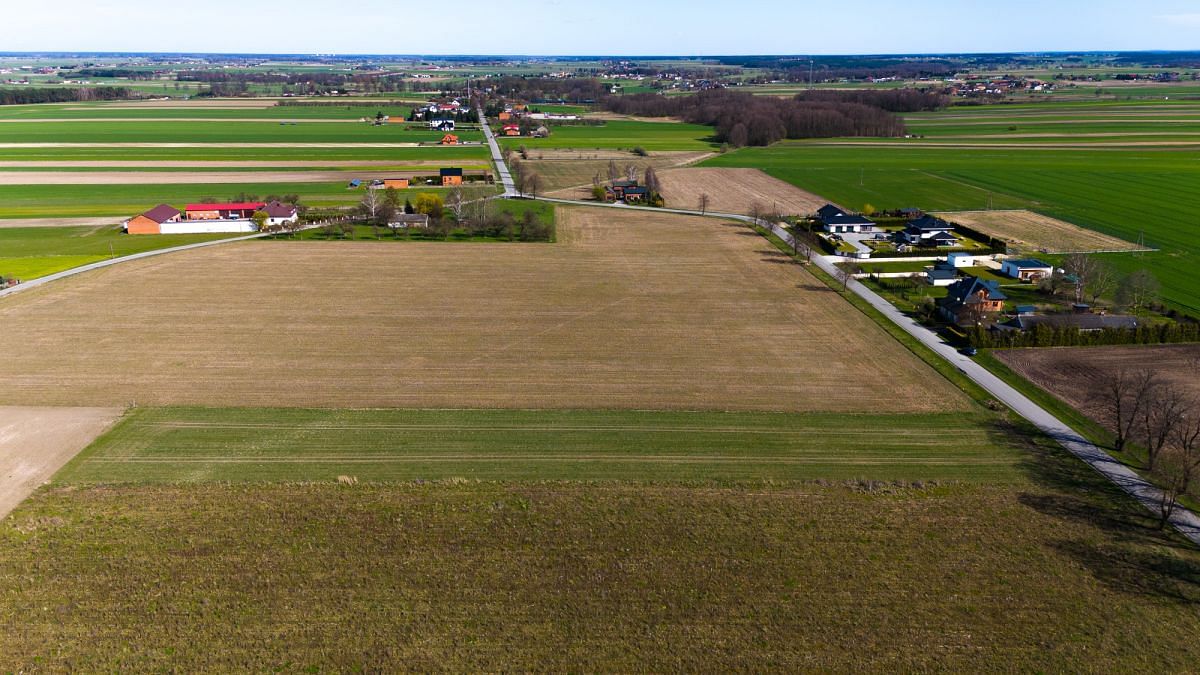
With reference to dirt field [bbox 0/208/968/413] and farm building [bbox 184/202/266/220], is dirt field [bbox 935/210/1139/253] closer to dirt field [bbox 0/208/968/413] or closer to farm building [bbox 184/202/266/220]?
dirt field [bbox 0/208/968/413]

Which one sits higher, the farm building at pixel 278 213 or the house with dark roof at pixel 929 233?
the farm building at pixel 278 213

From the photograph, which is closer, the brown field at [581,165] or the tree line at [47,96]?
the brown field at [581,165]

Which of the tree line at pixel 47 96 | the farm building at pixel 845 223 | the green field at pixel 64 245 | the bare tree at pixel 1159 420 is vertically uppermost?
the tree line at pixel 47 96

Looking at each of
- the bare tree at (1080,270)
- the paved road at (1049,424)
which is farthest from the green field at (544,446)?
the bare tree at (1080,270)

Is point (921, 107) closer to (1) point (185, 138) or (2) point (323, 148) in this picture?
(2) point (323, 148)

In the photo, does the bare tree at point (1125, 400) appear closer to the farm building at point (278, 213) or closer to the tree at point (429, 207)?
the tree at point (429, 207)

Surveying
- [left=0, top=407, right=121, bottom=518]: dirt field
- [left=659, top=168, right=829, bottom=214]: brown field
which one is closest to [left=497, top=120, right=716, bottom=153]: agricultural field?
[left=659, top=168, right=829, bottom=214]: brown field

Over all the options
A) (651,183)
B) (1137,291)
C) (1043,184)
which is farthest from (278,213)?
(1043,184)
